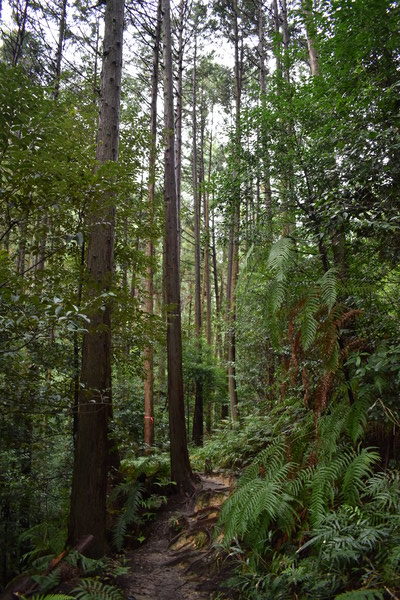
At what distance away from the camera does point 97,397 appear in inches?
187

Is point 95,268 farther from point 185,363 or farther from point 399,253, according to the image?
point 185,363

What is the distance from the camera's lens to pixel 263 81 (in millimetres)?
15289

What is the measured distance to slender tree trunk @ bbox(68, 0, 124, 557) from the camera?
4.50m

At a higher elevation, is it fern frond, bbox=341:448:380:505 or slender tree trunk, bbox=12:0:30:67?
slender tree trunk, bbox=12:0:30:67

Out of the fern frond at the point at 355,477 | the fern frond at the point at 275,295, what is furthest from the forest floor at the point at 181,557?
the fern frond at the point at 275,295

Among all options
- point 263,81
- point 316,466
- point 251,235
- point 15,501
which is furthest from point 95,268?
point 263,81

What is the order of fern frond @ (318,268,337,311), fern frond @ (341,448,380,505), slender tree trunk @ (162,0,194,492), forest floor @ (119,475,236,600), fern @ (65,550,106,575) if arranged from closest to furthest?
fern frond @ (341,448,380,505) < fern frond @ (318,268,337,311) < fern @ (65,550,106,575) < forest floor @ (119,475,236,600) < slender tree trunk @ (162,0,194,492)

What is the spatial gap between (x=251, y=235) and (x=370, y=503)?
432 centimetres

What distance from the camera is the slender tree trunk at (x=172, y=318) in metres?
7.18

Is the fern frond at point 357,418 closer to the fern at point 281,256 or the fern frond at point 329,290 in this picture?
the fern frond at point 329,290

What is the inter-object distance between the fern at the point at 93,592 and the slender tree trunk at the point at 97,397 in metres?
0.80

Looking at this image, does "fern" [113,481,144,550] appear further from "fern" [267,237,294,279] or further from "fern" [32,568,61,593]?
"fern" [267,237,294,279]

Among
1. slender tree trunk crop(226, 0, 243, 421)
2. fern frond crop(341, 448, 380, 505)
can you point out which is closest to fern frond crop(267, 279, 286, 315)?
fern frond crop(341, 448, 380, 505)

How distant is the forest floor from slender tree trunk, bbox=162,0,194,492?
562mm
